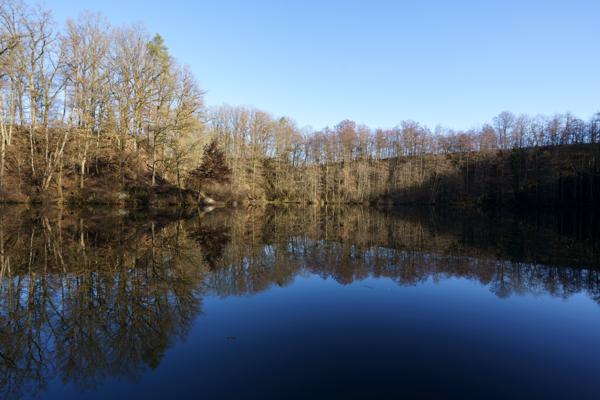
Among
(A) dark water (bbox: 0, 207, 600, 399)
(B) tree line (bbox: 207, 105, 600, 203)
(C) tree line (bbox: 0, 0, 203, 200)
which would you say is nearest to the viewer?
(A) dark water (bbox: 0, 207, 600, 399)

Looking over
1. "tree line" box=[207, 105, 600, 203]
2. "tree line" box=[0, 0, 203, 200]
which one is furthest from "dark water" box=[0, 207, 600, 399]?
"tree line" box=[207, 105, 600, 203]

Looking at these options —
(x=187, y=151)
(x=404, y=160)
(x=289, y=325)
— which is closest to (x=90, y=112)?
(x=187, y=151)

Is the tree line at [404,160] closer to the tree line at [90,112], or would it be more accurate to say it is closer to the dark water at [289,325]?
the tree line at [90,112]

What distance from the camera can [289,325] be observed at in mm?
5227

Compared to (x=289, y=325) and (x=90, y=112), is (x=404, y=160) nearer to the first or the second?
(x=90, y=112)

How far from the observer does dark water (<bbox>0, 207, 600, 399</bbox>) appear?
3.51 m

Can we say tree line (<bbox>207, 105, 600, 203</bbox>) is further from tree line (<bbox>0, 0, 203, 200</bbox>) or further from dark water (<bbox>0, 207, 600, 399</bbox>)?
dark water (<bbox>0, 207, 600, 399</bbox>)

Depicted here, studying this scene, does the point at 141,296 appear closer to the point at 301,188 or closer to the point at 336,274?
the point at 336,274

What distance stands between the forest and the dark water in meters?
18.8

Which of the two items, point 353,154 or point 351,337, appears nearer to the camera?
point 351,337

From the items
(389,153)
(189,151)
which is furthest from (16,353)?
(389,153)

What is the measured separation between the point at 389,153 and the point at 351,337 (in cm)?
6486

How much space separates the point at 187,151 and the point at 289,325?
28.3 meters

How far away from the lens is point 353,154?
204 ft
